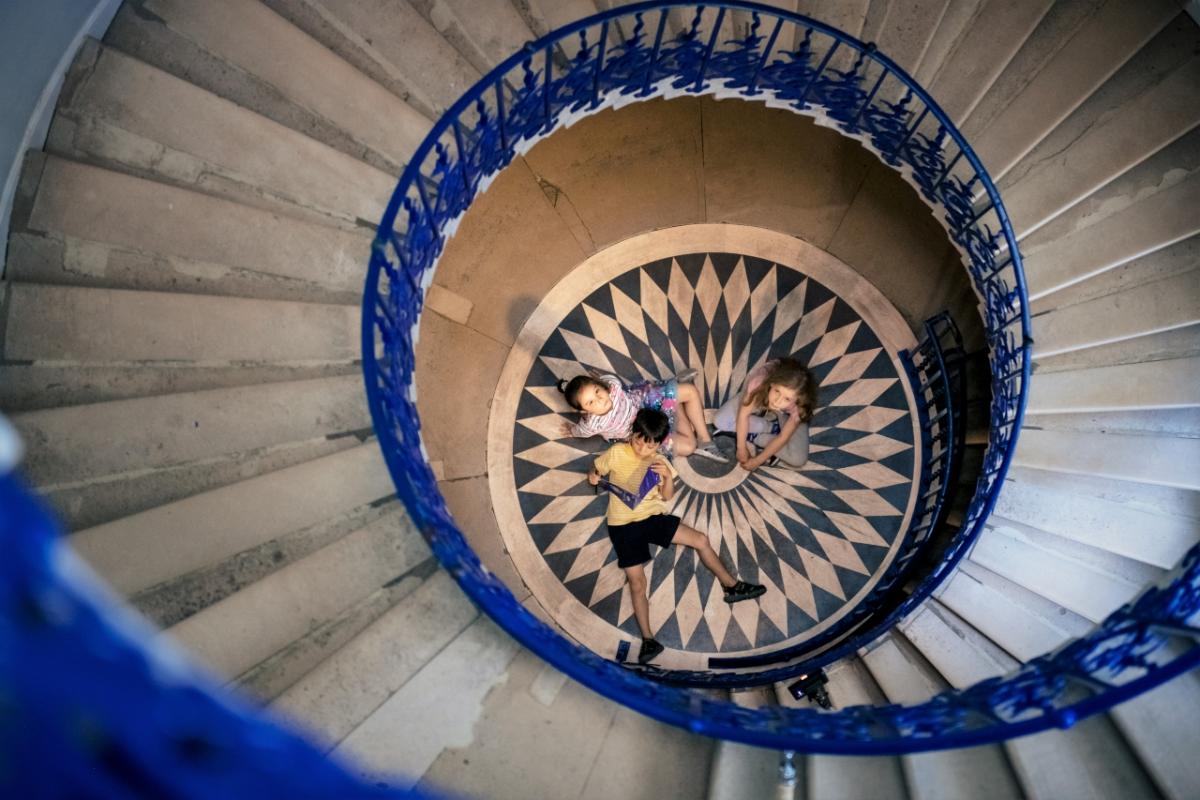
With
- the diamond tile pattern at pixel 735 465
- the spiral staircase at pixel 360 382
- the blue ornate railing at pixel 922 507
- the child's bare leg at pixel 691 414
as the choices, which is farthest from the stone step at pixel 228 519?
the blue ornate railing at pixel 922 507

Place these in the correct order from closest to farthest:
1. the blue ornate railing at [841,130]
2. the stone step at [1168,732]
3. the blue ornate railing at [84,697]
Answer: the blue ornate railing at [84,697] → the stone step at [1168,732] → the blue ornate railing at [841,130]

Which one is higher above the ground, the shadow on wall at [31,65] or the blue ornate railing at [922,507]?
the shadow on wall at [31,65]

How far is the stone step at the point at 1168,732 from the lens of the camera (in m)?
3.16

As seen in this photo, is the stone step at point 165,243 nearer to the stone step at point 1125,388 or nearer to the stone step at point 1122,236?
the stone step at point 1122,236

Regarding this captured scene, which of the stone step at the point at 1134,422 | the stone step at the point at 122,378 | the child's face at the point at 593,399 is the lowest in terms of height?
the stone step at the point at 122,378

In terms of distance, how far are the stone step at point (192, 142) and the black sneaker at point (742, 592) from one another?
4028 mm

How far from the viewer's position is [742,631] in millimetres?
5953

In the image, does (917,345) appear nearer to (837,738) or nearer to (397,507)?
(837,738)

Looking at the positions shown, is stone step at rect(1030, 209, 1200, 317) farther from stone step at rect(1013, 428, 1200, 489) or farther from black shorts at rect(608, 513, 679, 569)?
black shorts at rect(608, 513, 679, 569)

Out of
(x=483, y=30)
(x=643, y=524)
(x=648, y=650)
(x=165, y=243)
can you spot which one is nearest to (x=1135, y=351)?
(x=643, y=524)

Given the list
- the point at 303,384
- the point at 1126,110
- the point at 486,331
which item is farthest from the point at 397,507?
the point at 1126,110

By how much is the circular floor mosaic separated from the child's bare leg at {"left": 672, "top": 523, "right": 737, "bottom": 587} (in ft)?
0.72

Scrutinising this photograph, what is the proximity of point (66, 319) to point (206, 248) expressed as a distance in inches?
26.9

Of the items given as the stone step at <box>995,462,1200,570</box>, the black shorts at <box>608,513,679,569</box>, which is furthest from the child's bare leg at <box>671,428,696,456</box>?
the stone step at <box>995,462,1200,570</box>
